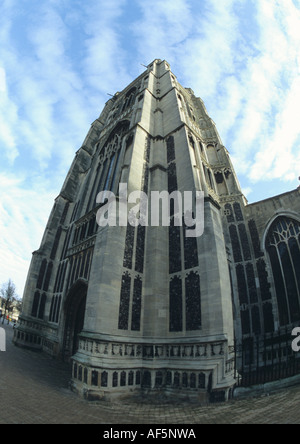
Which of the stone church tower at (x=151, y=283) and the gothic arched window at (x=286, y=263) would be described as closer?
the stone church tower at (x=151, y=283)

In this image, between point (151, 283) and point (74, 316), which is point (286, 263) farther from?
point (74, 316)

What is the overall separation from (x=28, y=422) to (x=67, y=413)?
1252 millimetres

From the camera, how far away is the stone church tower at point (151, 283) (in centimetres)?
841

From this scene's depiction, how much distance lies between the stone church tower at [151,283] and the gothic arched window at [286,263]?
0.48 m

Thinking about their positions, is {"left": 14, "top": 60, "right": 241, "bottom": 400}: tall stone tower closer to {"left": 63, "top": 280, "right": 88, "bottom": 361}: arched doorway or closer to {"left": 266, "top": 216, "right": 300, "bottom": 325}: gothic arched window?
{"left": 63, "top": 280, "right": 88, "bottom": 361}: arched doorway

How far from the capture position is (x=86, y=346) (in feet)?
28.3

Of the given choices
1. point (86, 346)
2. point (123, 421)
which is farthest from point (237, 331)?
point (123, 421)

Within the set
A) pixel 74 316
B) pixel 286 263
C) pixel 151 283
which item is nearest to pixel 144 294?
pixel 151 283

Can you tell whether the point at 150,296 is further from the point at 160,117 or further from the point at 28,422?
the point at 160,117

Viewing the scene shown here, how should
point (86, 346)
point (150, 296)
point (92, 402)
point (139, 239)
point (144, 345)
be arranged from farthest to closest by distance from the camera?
point (139, 239) → point (150, 296) → point (144, 345) → point (86, 346) → point (92, 402)
